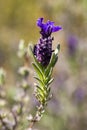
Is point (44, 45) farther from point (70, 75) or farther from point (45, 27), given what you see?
point (70, 75)

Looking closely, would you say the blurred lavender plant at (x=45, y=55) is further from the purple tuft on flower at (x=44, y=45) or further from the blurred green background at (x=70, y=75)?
the blurred green background at (x=70, y=75)

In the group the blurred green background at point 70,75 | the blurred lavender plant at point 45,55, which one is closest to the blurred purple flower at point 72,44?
the blurred green background at point 70,75

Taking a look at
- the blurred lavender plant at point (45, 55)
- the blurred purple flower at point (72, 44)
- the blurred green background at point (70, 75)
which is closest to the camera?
the blurred lavender plant at point (45, 55)

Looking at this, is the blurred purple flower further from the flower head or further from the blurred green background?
the flower head

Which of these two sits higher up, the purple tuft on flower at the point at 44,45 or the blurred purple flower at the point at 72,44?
the blurred purple flower at the point at 72,44

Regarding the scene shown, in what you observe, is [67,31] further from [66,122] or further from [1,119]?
[1,119]

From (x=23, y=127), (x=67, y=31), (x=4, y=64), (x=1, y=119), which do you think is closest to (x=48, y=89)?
(x=1, y=119)

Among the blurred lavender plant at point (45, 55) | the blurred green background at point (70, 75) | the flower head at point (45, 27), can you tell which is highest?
the blurred green background at point (70, 75)

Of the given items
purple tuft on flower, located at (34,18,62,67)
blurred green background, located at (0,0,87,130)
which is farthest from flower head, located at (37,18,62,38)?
blurred green background, located at (0,0,87,130)

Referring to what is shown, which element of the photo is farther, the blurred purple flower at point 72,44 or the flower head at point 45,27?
the blurred purple flower at point 72,44
